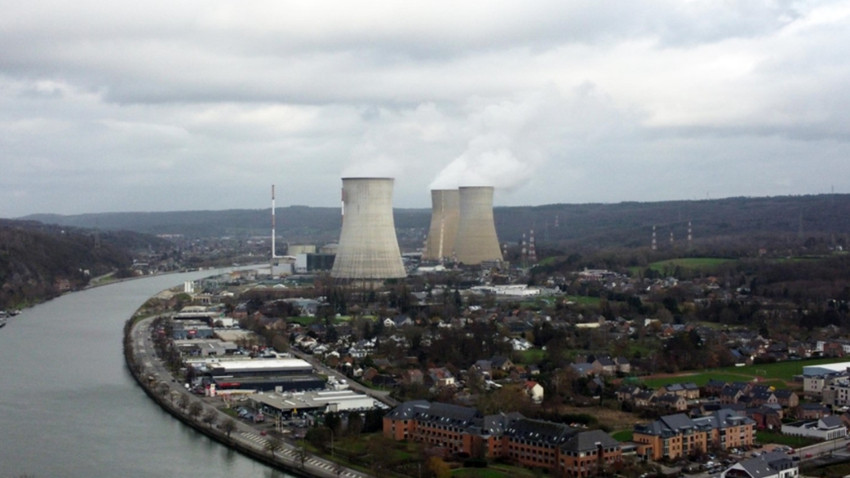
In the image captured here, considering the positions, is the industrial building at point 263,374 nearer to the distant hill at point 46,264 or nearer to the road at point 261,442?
the road at point 261,442

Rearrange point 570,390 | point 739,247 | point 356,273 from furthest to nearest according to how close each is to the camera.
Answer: point 739,247, point 356,273, point 570,390

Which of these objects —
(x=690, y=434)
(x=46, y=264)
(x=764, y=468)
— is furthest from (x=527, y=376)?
(x=46, y=264)

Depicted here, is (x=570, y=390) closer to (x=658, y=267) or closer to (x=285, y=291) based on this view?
(x=285, y=291)

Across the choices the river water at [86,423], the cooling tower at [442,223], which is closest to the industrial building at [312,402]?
the river water at [86,423]

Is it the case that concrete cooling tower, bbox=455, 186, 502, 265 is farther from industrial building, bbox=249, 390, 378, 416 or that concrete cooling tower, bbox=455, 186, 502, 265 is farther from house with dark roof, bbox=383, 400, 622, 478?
→ house with dark roof, bbox=383, 400, 622, 478

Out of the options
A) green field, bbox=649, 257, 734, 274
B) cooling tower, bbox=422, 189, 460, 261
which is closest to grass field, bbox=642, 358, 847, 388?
green field, bbox=649, 257, 734, 274

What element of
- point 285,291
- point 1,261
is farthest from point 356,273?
point 1,261
